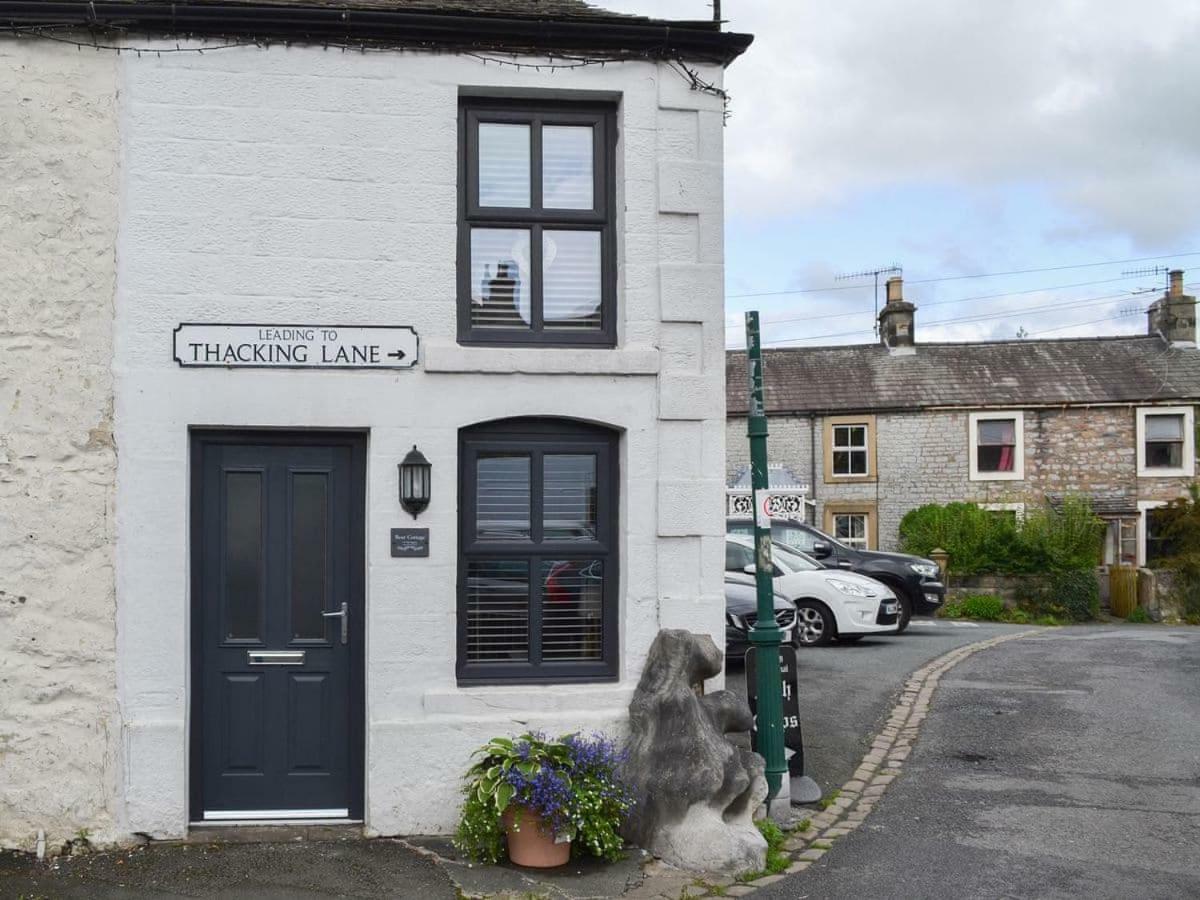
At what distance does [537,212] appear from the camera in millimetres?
7672

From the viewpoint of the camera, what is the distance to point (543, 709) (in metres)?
7.36

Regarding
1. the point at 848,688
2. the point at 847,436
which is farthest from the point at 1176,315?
the point at 848,688

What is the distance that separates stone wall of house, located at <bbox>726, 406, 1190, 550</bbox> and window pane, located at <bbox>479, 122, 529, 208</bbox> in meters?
23.9

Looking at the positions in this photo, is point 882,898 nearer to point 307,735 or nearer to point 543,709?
point 543,709

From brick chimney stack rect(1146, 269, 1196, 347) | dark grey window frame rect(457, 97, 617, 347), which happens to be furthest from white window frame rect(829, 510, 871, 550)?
dark grey window frame rect(457, 97, 617, 347)

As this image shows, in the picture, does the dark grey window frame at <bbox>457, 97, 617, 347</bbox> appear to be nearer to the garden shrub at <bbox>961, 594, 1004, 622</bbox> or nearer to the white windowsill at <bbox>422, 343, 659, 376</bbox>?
the white windowsill at <bbox>422, 343, 659, 376</bbox>

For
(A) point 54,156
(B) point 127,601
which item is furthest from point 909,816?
(A) point 54,156

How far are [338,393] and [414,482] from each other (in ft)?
2.30

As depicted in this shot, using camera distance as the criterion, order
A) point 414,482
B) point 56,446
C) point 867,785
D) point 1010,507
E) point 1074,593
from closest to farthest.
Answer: point 56,446, point 414,482, point 867,785, point 1074,593, point 1010,507

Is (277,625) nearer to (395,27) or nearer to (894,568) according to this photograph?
(395,27)

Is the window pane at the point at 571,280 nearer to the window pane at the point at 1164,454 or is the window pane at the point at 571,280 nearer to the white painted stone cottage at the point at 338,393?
the white painted stone cottage at the point at 338,393

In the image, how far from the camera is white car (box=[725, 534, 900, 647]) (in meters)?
16.4

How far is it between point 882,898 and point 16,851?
4824 mm

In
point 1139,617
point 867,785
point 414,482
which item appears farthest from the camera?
point 1139,617
